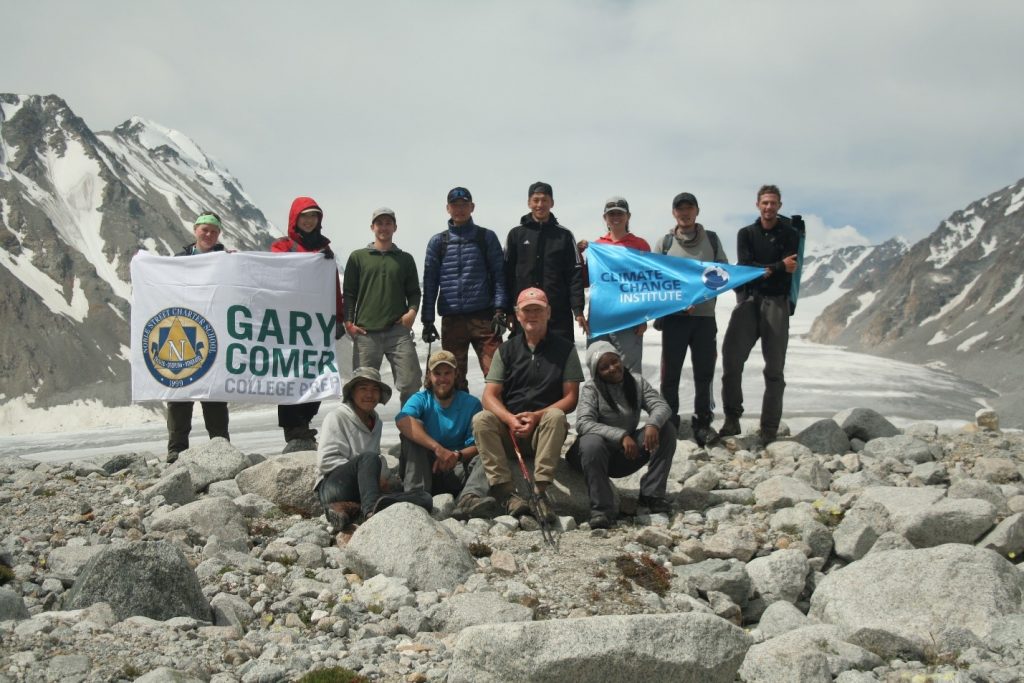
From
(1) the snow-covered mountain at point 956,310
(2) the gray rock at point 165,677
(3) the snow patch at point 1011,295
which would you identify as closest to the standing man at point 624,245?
(2) the gray rock at point 165,677

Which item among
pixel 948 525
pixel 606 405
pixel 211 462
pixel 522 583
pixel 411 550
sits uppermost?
pixel 606 405

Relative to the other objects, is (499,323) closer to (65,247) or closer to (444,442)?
(444,442)

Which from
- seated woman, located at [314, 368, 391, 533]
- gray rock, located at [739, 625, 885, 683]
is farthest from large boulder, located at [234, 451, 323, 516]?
gray rock, located at [739, 625, 885, 683]

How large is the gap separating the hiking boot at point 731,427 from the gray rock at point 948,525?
305 cm

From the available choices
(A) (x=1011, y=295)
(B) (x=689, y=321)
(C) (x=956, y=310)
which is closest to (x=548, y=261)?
(B) (x=689, y=321)

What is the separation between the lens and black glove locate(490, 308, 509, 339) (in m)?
9.58

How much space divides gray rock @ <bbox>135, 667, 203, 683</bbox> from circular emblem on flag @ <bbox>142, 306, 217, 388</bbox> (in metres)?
6.19

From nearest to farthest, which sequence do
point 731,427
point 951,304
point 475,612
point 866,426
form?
1. point 475,612
2. point 731,427
3. point 866,426
4. point 951,304

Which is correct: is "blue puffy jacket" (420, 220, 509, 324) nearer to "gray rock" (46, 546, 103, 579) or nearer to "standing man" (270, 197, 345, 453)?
"standing man" (270, 197, 345, 453)

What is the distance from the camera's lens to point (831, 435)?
11.1 metres

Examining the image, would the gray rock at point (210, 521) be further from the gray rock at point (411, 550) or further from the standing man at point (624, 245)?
the standing man at point (624, 245)

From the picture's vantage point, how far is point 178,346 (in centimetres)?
1052

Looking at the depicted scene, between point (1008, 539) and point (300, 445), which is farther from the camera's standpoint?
point (300, 445)

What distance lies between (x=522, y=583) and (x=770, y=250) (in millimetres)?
5491
